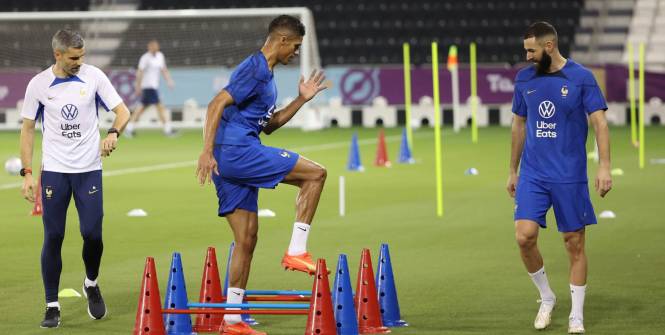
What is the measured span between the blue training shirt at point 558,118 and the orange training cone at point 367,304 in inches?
49.7

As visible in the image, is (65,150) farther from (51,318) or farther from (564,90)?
(564,90)

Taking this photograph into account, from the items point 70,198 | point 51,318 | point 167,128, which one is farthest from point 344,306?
point 167,128

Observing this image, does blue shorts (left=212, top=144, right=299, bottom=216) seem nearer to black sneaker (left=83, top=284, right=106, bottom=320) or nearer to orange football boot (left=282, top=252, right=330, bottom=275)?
orange football boot (left=282, top=252, right=330, bottom=275)

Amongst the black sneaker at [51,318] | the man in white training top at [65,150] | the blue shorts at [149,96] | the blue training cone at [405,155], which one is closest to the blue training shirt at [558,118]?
the man in white training top at [65,150]

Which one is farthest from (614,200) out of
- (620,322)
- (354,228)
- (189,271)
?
(620,322)

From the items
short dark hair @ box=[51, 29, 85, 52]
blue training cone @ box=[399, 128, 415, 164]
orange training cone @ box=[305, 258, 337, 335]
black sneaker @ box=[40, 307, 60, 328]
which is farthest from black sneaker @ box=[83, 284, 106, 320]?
blue training cone @ box=[399, 128, 415, 164]

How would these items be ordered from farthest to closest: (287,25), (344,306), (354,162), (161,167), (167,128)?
(167,128) → (161,167) → (354,162) → (287,25) → (344,306)

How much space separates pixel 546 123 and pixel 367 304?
167 cm

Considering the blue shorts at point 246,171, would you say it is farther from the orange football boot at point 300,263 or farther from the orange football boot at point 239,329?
the orange football boot at point 239,329

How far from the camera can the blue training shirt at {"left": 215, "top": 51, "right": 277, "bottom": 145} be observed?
889 centimetres

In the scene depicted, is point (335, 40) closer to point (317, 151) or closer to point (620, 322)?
point (317, 151)

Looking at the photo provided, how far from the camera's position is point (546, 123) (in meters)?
9.23

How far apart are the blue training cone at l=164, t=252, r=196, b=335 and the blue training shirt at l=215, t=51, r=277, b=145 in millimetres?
875

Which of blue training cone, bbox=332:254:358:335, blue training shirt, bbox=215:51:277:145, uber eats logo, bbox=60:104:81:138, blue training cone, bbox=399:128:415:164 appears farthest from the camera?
blue training cone, bbox=399:128:415:164
